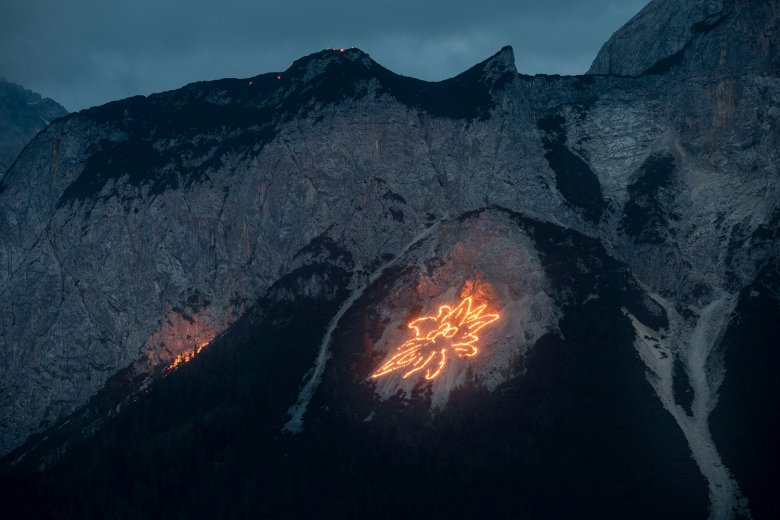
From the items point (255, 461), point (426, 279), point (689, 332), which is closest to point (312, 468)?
point (255, 461)

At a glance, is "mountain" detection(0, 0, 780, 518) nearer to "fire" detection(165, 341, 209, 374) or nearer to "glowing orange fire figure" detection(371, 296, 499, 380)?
"glowing orange fire figure" detection(371, 296, 499, 380)

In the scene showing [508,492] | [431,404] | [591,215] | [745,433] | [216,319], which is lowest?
[745,433]

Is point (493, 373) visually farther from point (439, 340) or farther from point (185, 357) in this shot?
point (185, 357)

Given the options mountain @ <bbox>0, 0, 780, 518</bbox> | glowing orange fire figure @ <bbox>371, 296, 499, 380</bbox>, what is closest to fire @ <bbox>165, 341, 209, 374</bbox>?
mountain @ <bbox>0, 0, 780, 518</bbox>

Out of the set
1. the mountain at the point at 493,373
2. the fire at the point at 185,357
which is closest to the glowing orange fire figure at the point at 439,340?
the mountain at the point at 493,373

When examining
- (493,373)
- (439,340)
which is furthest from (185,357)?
(493,373)

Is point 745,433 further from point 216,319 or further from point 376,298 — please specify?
point 216,319

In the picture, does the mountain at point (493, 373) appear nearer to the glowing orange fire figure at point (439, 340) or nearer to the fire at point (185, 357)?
the glowing orange fire figure at point (439, 340)
